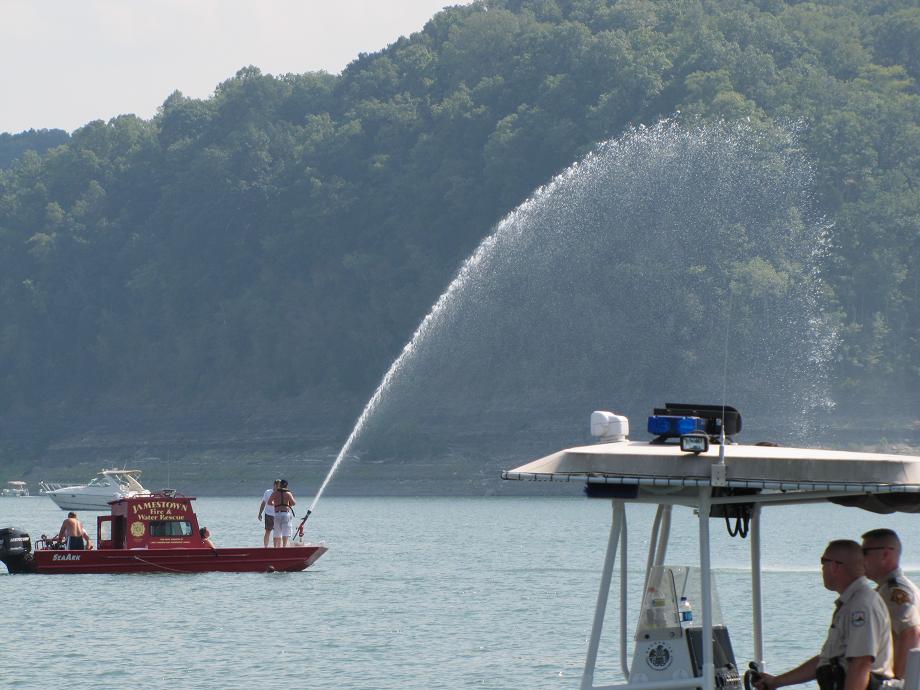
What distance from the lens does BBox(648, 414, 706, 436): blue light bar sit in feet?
37.6

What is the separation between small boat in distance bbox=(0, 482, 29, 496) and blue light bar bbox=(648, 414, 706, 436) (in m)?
119

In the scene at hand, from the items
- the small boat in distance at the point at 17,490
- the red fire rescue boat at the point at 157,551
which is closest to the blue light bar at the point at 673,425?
the red fire rescue boat at the point at 157,551

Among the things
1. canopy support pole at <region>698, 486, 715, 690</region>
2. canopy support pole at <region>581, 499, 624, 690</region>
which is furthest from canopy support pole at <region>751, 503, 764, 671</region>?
canopy support pole at <region>581, 499, 624, 690</region>

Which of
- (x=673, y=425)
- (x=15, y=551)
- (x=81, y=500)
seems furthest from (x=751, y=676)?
(x=81, y=500)

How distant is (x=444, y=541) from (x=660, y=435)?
1896 inches

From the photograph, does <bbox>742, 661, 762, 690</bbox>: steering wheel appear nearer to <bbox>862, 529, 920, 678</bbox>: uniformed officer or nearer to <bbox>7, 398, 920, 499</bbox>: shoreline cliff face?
<bbox>862, 529, 920, 678</bbox>: uniformed officer

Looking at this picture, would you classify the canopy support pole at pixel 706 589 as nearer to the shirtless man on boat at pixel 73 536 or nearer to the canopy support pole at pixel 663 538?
the canopy support pole at pixel 663 538

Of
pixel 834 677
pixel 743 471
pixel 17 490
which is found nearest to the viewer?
pixel 834 677

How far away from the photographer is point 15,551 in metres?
40.7

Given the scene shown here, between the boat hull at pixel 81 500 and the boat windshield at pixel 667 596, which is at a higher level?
the boat hull at pixel 81 500

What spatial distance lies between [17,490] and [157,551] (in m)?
89.8

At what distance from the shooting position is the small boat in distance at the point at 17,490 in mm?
125794

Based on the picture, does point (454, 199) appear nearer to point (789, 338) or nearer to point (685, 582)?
point (789, 338)

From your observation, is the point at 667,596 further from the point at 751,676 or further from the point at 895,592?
the point at 895,592
